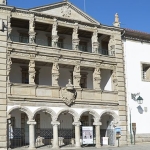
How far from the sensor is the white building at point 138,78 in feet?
100

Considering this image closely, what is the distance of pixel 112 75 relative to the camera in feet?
99.7

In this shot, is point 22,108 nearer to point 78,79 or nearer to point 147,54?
point 78,79

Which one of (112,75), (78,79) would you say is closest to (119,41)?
(112,75)

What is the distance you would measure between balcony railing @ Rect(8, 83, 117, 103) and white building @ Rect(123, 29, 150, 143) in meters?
2.17

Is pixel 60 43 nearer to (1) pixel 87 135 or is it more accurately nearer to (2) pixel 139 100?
(1) pixel 87 135

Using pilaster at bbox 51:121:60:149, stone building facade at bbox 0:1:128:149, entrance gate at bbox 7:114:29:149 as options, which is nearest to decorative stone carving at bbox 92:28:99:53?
stone building facade at bbox 0:1:128:149

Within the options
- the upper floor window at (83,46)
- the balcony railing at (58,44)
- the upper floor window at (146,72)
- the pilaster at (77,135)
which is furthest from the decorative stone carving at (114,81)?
the pilaster at (77,135)

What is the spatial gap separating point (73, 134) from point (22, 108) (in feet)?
19.9

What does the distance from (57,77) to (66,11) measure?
557 cm

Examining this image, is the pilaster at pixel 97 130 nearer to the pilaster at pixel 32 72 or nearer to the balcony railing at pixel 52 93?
the balcony railing at pixel 52 93

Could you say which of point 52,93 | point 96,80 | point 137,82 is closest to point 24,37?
point 52,93

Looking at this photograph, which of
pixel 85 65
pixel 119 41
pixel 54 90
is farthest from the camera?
pixel 119 41

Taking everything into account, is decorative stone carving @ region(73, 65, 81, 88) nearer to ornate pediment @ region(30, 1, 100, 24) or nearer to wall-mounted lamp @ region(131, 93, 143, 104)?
ornate pediment @ region(30, 1, 100, 24)

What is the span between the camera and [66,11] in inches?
1139
